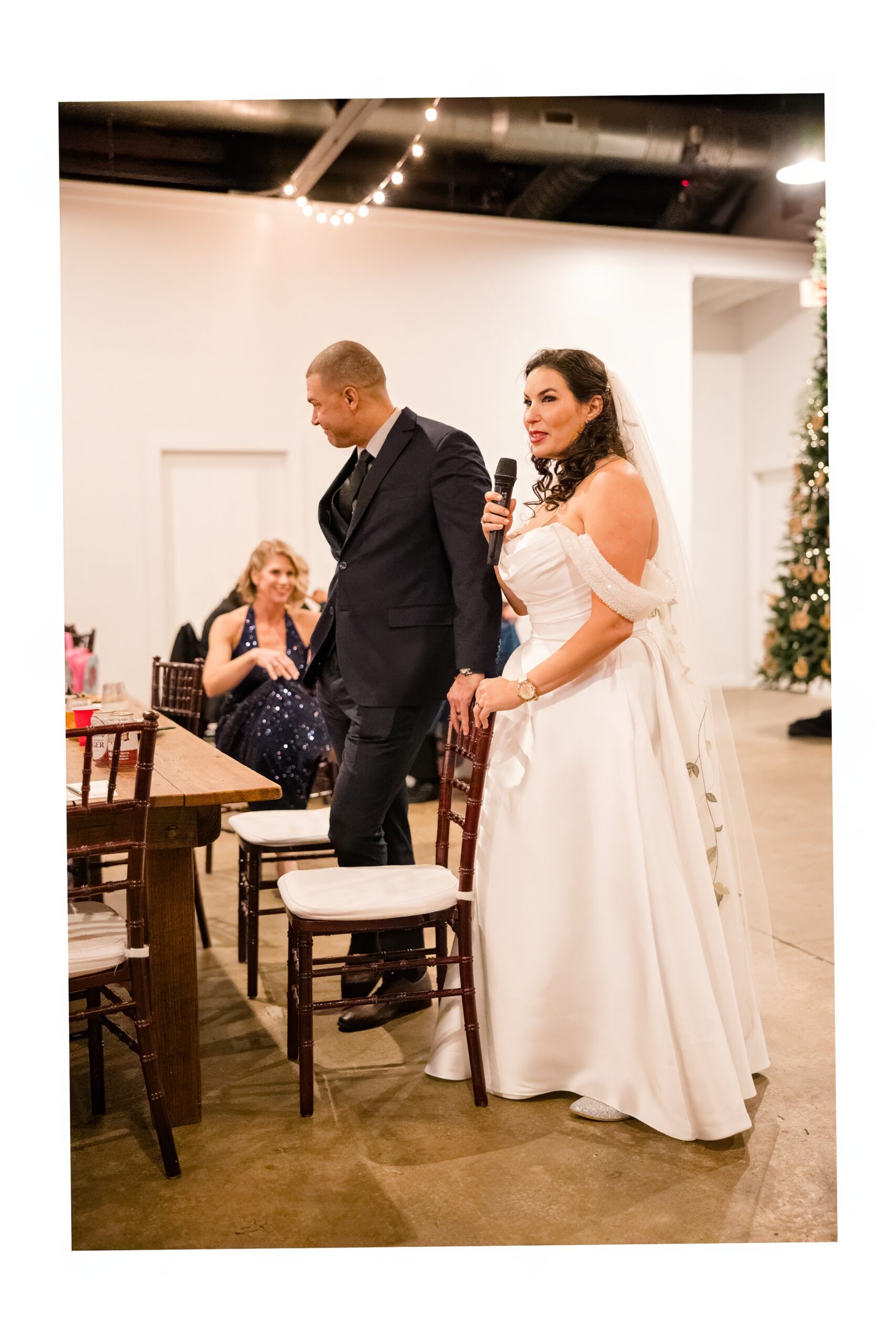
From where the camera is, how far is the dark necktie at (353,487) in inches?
121

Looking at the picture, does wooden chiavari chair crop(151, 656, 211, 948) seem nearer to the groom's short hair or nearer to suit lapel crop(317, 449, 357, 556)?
suit lapel crop(317, 449, 357, 556)

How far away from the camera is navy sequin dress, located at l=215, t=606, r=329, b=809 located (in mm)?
4508

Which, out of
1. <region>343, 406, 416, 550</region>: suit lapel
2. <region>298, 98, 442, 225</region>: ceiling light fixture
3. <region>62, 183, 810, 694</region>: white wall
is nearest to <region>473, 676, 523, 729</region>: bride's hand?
<region>343, 406, 416, 550</region>: suit lapel

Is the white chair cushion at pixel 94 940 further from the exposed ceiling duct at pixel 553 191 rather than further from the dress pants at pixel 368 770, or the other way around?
the exposed ceiling duct at pixel 553 191

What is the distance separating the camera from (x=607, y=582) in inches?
101

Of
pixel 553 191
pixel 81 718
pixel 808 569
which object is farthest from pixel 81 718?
pixel 808 569

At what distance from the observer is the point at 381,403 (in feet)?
9.93

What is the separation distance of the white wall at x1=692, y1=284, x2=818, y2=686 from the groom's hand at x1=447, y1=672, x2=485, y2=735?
31.2 feet

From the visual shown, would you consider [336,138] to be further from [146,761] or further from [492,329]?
[146,761]

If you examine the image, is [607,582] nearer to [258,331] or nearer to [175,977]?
[175,977]

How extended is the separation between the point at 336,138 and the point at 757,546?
698cm

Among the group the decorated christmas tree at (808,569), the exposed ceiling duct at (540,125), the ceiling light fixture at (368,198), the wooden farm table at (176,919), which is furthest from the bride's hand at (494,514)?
the decorated christmas tree at (808,569)

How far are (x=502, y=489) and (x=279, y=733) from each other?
2.15m

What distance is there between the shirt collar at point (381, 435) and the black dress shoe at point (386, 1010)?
1.44m
